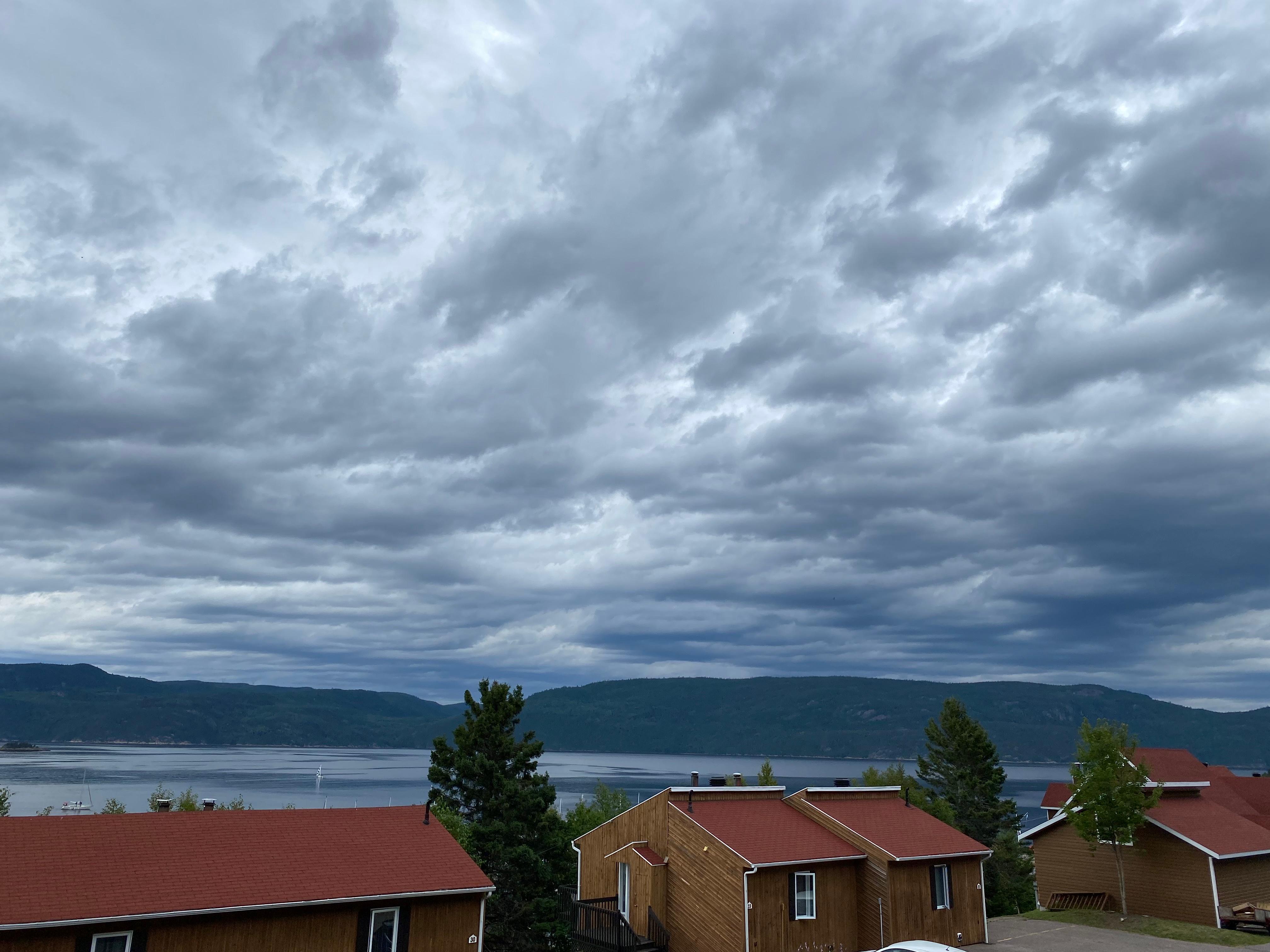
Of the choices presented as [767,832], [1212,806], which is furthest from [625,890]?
[1212,806]

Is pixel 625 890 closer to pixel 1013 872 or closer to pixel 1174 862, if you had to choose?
pixel 1174 862

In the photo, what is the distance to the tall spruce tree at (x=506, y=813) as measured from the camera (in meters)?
35.2

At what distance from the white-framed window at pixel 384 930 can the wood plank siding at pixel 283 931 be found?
0.20 metres

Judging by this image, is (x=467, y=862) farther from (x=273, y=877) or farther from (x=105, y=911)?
(x=105, y=911)

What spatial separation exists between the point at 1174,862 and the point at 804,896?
18.5 metres

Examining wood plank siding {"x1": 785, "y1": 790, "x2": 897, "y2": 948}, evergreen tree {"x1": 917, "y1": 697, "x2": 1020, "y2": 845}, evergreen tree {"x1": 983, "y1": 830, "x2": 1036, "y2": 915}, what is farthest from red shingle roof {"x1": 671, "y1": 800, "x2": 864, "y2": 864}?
evergreen tree {"x1": 917, "y1": 697, "x2": 1020, "y2": 845}

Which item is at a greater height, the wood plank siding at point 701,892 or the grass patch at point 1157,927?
the wood plank siding at point 701,892

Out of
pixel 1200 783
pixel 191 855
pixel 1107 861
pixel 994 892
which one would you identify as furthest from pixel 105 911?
pixel 994 892

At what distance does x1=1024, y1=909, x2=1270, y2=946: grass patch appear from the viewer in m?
32.0

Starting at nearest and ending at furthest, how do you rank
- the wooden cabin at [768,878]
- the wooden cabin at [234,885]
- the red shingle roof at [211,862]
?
→ 1. the wooden cabin at [234,885]
2. the red shingle roof at [211,862]
3. the wooden cabin at [768,878]

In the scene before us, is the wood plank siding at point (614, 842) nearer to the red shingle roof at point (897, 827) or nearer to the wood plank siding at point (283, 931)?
the red shingle roof at point (897, 827)

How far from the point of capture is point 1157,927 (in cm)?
3422

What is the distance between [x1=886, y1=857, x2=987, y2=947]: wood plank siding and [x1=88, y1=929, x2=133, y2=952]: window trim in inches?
915

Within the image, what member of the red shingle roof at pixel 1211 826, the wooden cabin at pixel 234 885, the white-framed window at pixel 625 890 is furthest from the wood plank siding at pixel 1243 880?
the wooden cabin at pixel 234 885
